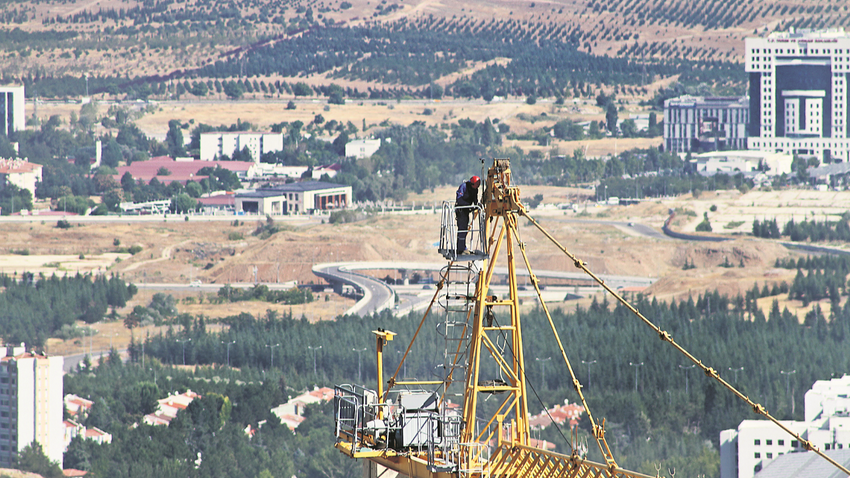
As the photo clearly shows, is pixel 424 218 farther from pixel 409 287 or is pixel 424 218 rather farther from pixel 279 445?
pixel 279 445

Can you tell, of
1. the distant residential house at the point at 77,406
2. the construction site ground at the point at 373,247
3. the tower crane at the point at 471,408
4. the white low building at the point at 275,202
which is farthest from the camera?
the white low building at the point at 275,202

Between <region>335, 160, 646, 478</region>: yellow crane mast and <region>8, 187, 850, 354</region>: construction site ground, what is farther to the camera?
<region>8, 187, 850, 354</region>: construction site ground

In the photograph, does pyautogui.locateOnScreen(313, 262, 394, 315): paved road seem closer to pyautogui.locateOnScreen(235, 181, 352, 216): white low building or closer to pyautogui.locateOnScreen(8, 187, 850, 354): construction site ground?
pyautogui.locateOnScreen(8, 187, 850, 354): construction site ground

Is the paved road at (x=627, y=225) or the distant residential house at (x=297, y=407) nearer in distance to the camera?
the distant residential house at (x=297, y=407)

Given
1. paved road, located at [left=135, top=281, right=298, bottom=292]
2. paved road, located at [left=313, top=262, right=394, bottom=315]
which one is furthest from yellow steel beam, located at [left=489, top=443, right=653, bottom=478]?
paved road, located at [left=135, top=281, right=298, bottom=292]

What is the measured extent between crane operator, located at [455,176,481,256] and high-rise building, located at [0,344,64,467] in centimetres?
6332

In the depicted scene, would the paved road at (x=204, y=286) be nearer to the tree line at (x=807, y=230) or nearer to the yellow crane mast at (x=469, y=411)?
the tree line at (x=807, y=230)

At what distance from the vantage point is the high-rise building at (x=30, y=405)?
301ft

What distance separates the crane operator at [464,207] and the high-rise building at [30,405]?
63.3 m

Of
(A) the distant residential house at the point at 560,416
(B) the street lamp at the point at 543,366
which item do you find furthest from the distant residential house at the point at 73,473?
(B) the street lamp at the point at 543,366

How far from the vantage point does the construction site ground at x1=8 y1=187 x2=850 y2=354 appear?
497ft

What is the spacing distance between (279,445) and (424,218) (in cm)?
10033

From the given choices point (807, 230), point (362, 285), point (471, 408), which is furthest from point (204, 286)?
point (471, 408)

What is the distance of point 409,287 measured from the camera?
492 feet
